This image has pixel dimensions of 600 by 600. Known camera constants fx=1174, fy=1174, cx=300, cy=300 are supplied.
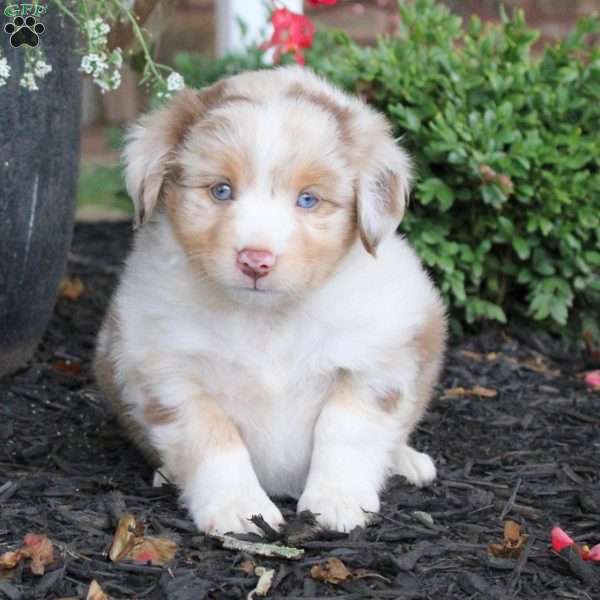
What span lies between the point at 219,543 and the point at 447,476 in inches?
41.5

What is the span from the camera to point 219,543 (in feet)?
11.0

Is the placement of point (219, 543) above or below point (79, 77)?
below

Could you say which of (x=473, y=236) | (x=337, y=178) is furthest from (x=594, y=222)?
(x=337, y=178)

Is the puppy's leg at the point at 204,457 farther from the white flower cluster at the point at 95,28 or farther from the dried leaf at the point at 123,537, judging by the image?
the white flower cluster at the point at 95,28

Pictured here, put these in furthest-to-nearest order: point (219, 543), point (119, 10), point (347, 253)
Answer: point (119, 10), point (347, 253), point (219, 543)

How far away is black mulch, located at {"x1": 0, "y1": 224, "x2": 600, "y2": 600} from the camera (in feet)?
10.3

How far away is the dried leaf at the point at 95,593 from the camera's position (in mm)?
3000

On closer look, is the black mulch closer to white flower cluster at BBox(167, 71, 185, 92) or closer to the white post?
white flower cluster at BBox(167, 71, 185, 92)

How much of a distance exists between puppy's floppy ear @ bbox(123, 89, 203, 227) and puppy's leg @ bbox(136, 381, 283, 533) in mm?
573

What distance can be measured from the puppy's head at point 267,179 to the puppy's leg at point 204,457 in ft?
1.39

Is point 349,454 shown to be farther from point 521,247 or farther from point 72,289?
point 72,289

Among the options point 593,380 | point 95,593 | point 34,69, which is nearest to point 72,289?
point 34,69

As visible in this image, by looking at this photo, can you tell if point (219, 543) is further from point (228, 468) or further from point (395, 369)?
point (395, 369)

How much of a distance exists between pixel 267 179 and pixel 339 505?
0.99 meters
